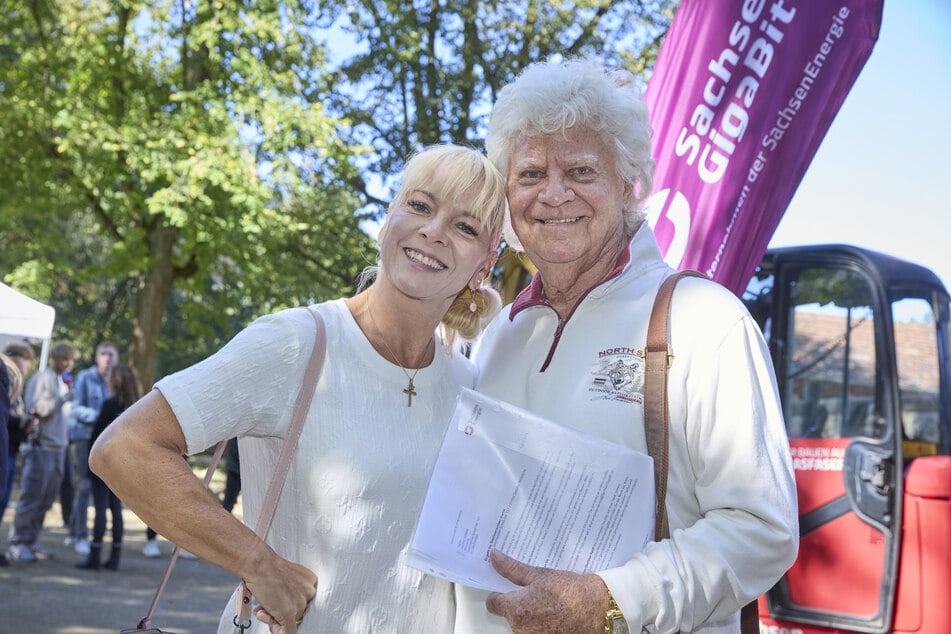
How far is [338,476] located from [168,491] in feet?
1.27

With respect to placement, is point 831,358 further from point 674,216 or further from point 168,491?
point 168,491

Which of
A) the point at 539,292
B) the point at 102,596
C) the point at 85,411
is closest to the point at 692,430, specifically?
the point at 539,292

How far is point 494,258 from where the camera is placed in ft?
8.83

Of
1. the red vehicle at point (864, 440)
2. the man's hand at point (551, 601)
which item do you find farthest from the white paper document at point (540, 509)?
the red vehicle at point (864, 440)

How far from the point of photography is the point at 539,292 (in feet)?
8.52

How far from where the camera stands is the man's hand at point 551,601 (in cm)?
189

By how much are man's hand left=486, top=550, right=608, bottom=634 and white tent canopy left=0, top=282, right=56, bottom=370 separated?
19.8ft

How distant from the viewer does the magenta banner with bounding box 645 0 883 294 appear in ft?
10.7

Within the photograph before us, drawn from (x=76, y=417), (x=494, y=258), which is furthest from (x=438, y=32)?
(x=494, y=258)

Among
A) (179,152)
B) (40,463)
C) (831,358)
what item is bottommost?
(40,463)

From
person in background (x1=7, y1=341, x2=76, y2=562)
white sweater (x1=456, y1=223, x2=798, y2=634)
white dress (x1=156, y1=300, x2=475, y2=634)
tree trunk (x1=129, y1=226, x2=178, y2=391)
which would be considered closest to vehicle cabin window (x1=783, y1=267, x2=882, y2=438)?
white sweater (x1=456, y1=223, x2=798, y2=634)

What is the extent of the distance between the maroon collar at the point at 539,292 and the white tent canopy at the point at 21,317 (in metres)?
5.46

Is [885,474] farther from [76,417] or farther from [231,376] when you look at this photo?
[76,417]

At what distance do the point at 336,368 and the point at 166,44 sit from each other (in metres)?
14.0
